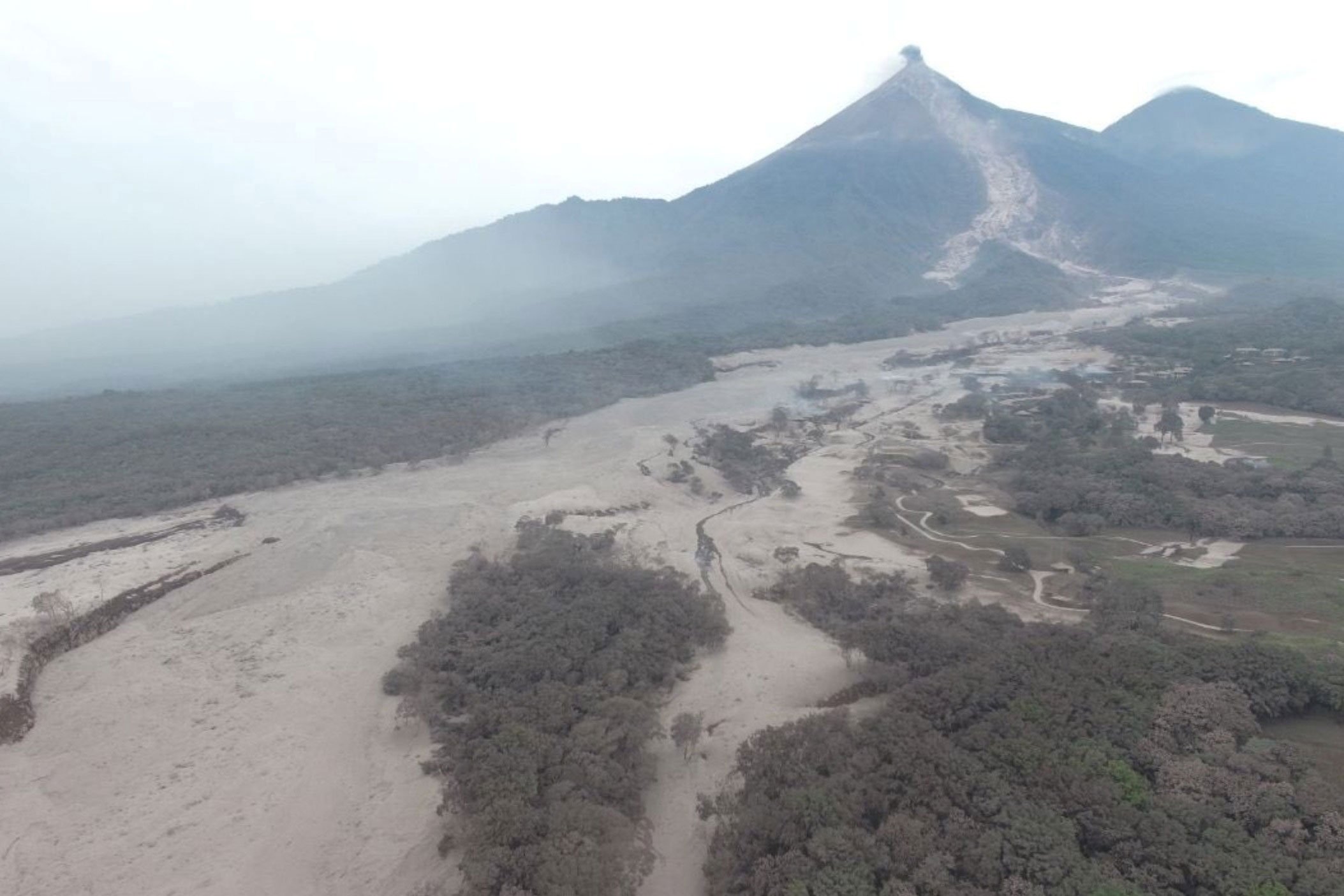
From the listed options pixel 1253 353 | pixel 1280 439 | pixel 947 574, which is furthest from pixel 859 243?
pixel 947 574

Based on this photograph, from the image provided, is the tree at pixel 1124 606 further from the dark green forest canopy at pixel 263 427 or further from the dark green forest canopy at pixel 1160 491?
the dark green forest canopy at pixel 263 427

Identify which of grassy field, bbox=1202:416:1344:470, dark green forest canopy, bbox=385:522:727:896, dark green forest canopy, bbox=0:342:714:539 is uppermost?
dark green forest canopy, bbox=0:342:714:539

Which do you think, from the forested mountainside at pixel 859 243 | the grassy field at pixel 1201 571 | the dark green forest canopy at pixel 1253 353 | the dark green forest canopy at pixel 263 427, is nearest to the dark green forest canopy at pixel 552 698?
the grassy field at pixel 1201 571

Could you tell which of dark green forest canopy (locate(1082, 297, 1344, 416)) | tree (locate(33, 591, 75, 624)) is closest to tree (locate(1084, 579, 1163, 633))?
tree (locate(33, 591, 75, 624))

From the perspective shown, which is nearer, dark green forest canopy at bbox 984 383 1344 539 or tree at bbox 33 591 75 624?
tree at bbox 33 591 75 624

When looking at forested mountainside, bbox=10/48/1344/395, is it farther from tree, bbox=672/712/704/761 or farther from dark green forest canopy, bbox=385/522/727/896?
tree, bbox=672/712/704/761

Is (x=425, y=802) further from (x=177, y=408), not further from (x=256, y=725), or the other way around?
(x=177, y=408)
